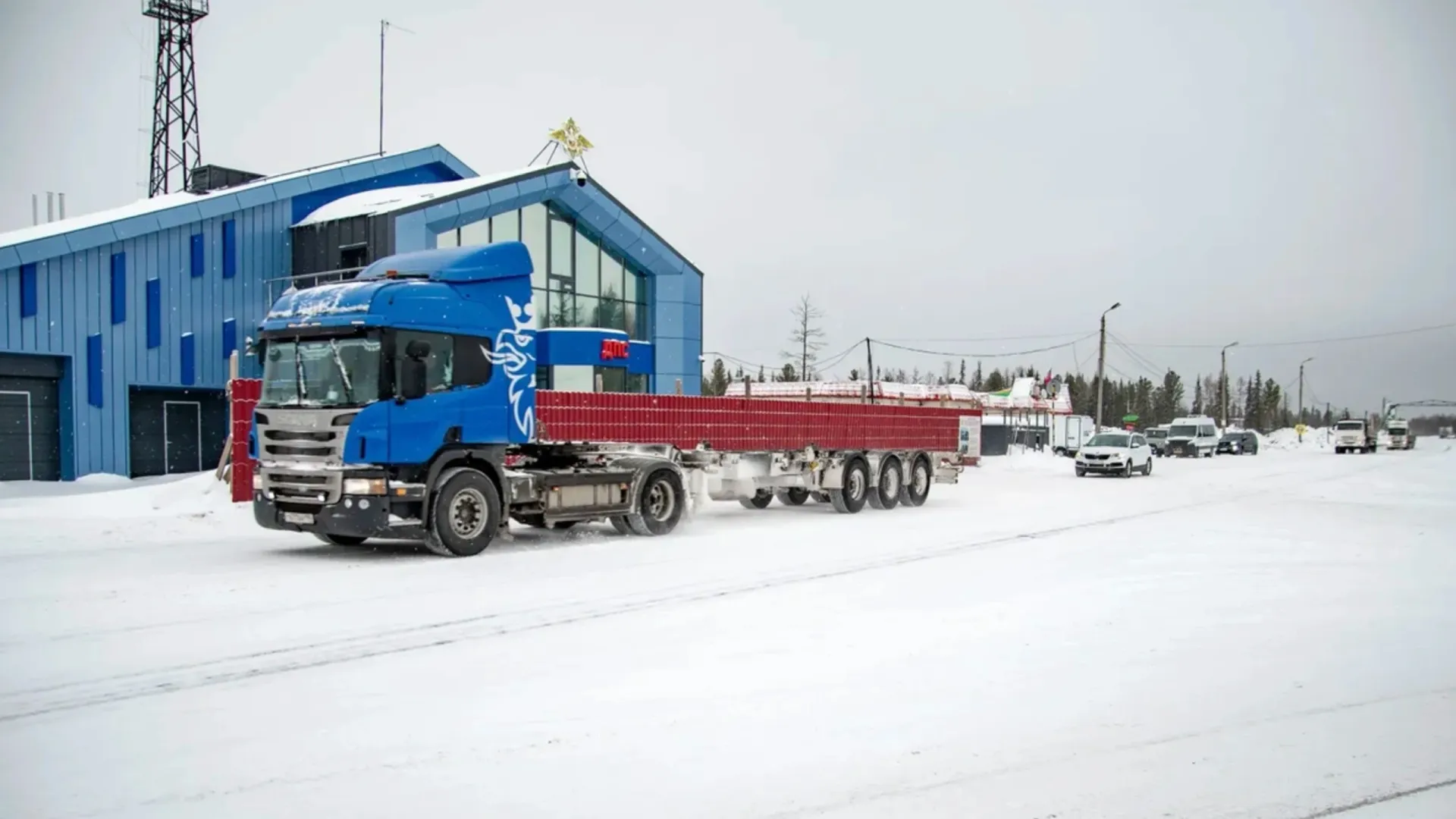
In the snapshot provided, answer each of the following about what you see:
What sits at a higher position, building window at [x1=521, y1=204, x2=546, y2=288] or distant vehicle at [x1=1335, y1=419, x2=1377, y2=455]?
building window at [x1=521, y1=204, x2=546, y2=288]

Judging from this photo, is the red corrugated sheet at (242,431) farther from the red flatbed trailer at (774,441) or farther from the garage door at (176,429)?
the garage door at (176,429)

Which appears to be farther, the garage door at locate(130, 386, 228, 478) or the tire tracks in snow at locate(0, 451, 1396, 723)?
the garage door at locate(130, 386, 228, 478)

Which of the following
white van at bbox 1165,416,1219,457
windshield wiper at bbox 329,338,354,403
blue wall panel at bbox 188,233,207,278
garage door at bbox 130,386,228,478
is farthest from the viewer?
white van at bbox 1165,416,1219,457

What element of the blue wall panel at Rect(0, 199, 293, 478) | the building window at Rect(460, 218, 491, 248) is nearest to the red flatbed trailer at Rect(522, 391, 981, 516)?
the building window at Rect(460, 218, 491, 248)

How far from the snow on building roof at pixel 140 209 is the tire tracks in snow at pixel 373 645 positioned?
17.7 meters

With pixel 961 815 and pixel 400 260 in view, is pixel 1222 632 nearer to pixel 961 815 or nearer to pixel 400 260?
pixel 961 815

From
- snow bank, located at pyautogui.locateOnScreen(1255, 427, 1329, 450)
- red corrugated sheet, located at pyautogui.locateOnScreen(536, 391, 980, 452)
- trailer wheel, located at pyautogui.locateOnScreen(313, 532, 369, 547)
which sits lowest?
snow bank, located at pyautogui.locateOnScreen(1255, 427, 1329, 450)

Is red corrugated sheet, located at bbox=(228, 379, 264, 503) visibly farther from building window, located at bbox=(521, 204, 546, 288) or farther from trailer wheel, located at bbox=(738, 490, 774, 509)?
building window, located at bbox=(521, 204, 546, 288)

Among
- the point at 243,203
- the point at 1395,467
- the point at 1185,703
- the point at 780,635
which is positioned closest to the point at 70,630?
the point at 780,635

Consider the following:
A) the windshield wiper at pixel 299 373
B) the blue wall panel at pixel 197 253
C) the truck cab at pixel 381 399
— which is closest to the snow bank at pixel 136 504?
the truck cab at pixel 381 399

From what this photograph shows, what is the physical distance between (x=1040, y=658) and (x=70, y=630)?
24.8 feet

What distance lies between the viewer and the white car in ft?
120

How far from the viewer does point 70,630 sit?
8.61 m

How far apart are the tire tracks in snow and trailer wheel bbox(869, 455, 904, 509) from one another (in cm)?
824
